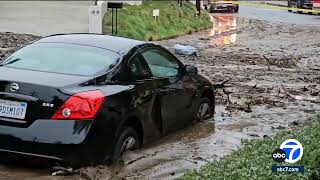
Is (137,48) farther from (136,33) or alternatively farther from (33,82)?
(136,33)

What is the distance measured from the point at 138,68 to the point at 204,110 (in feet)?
7.65

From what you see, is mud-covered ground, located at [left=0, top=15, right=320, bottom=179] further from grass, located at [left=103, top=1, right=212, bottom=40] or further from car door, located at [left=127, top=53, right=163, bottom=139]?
grass, located at [left=103, top=1, right=212, bottom=40]

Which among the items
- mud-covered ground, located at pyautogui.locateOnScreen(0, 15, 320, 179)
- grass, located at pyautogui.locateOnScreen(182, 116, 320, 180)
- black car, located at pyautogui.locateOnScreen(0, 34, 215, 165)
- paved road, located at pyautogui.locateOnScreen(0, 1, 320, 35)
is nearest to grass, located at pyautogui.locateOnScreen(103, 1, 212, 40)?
mud-covered ground, located at pyautogui.locateOnScreen(0, 15, 320, 179)

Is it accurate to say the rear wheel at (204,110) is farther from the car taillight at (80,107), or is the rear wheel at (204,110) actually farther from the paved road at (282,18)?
the paved road at (282,18)

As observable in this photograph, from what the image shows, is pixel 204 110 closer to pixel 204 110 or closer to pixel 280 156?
pixel 204 110

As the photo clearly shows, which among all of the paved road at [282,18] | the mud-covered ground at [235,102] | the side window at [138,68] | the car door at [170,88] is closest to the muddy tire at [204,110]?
the mud-covered ground at [235,102]

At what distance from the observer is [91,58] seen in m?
6.88

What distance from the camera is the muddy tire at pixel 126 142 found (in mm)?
6333

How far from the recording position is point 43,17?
2488 cm

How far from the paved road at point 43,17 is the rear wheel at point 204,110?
39.1ft

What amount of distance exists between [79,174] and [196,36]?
21.0 meters

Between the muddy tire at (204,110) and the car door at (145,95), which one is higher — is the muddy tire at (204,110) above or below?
below

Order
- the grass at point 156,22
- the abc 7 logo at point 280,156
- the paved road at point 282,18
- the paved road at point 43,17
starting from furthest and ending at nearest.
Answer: the paved road at point 282,18
the grass at point 156,22
the paved road at point 43,17
the abc 7 logo at point 280,156

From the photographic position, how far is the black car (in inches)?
234
